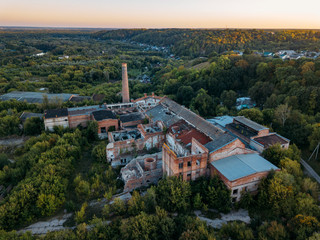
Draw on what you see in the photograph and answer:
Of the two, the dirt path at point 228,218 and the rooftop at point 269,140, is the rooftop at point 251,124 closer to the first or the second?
the rooftop at point 269,140

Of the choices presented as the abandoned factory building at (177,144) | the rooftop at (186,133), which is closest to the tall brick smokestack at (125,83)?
the abandoned factory building at (177,144)

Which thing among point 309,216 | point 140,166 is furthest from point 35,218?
point 309,216

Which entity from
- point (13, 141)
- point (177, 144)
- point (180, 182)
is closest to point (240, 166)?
point (180, 182)

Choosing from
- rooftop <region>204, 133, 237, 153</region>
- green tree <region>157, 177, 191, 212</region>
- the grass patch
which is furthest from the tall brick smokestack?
the grass patch

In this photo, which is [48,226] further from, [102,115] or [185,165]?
[102,115]

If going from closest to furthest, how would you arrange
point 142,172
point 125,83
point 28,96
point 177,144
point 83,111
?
point 142,172 → point 177,144 → point 83,111 → point 125,83 → point 28,96
